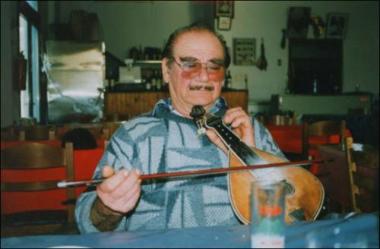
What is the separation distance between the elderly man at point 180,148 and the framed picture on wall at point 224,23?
8705 millimetres

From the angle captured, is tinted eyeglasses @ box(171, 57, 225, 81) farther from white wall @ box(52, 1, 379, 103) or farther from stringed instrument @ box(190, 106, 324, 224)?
white wall @ box(52, 1, 379, 103)

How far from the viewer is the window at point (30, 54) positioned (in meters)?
7.56

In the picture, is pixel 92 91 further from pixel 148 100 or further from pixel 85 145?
pixel 85 145

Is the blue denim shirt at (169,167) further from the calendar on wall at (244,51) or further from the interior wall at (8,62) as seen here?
the calendar on wall at (244,51)

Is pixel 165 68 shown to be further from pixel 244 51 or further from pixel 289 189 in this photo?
pixel 244 51

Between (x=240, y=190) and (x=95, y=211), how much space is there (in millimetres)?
459

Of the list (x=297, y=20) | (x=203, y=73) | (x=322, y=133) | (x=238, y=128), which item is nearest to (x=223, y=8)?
(x=297, y=20)

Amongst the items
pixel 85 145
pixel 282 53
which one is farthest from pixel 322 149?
pixel 282 53

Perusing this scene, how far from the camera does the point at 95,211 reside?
1.40 metres

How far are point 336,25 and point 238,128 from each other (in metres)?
→ 10.2

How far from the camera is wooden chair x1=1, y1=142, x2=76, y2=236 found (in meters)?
2.55

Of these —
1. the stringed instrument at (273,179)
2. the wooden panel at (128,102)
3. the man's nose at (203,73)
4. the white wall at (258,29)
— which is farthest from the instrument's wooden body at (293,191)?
the white wall at (258,29)

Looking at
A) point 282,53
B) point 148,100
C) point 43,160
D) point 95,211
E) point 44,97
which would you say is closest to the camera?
point 95,211

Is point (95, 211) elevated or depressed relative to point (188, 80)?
depressed
